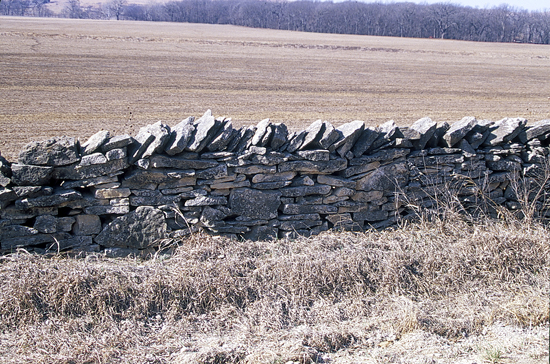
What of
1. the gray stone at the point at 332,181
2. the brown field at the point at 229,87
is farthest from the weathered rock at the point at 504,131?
the brown field at the point at 229,87

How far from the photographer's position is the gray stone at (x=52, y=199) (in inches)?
193

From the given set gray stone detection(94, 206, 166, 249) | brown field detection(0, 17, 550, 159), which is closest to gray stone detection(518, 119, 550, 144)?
gray stone detection(94, 206, 166, 249)

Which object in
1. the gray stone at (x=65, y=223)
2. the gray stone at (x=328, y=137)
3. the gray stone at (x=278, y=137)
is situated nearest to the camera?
the gray stone at (x=65, y=223)

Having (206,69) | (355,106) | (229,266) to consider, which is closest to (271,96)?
(355,106)

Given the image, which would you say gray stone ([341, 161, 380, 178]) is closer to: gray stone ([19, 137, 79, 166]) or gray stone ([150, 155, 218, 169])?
gray stone ([150, 155, 218, 169])

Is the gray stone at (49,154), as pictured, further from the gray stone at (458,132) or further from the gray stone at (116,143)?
the gray stone at (458,132)

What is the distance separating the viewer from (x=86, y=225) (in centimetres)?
523

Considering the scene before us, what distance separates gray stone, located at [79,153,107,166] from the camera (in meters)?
4.98

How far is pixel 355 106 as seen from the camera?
653 inches

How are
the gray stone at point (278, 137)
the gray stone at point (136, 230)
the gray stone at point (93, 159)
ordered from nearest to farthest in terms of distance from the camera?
1. the gray stone at point (93, 159)
2. the gray stone at point (136, 230)
3. the gray stone at point (278, 137)

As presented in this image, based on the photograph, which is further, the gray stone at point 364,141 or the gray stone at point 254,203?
the gray stone at point 364,141

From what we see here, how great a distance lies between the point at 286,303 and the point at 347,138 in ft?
7.55

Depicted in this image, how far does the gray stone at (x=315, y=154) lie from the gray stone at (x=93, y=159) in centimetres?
227

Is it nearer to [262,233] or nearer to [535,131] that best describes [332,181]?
[262,233]
